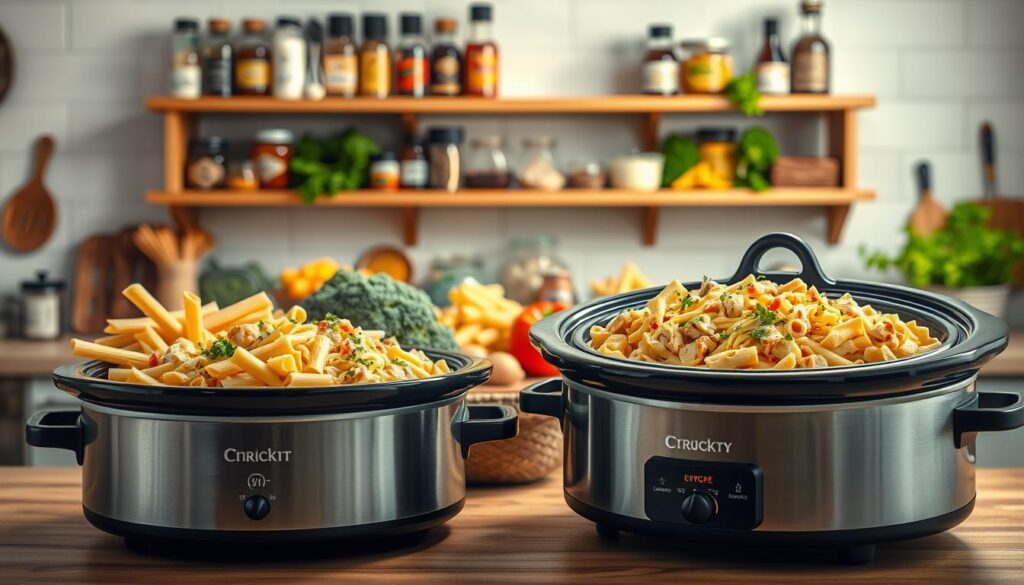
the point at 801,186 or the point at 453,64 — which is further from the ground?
the point at 453,64

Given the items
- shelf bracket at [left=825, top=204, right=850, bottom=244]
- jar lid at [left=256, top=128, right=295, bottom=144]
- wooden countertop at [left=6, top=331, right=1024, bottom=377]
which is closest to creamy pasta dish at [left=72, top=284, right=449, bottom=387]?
wooden countertop at [left=6, top=331, right=1024, bottom=377]

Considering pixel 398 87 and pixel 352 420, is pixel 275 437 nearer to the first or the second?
pixel 352 420

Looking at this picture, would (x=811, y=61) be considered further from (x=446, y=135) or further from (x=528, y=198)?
(x=446, y=135)

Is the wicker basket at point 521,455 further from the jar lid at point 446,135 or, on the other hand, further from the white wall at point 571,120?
the white wall at point 571,120

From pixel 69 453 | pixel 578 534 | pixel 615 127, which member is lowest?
pixel 69 453

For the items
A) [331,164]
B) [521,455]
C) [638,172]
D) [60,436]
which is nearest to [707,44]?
[638,172]

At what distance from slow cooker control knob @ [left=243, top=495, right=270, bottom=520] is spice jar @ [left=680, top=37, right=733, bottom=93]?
103 inches

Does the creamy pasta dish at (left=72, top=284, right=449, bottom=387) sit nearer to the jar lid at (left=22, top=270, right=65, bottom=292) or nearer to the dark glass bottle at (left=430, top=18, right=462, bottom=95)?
the dark glass bottle at (left=430, top=18, right=462, bottom=95)

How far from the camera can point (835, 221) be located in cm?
369

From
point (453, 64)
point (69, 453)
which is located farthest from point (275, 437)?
point (453, 64)

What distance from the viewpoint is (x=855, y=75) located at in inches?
147

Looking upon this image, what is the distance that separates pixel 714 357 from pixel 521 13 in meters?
2.72

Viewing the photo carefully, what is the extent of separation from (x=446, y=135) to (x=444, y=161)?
0.28 ft

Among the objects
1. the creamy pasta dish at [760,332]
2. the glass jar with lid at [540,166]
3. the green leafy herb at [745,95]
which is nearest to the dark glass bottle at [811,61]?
the green leafy herb at [745,95]
